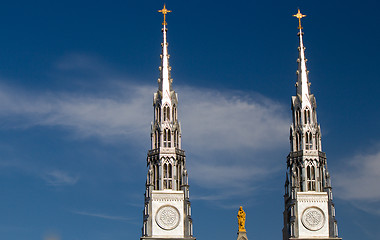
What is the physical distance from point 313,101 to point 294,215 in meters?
14.9

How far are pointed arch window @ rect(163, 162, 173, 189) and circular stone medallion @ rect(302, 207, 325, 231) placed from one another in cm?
1632

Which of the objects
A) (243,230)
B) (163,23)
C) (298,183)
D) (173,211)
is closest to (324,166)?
(298,183)

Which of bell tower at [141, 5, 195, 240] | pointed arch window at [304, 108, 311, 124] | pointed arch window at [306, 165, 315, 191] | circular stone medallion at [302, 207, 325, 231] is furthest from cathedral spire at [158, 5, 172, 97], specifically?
circular stone medallion at [302, 207, 325, 231]

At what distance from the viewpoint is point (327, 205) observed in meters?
106

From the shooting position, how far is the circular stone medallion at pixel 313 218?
105m

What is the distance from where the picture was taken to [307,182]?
107125 millimetres

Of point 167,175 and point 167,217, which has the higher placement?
point 167,175

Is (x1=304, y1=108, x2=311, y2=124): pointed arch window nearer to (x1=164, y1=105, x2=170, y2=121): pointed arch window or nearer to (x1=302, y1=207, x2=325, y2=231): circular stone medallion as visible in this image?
(x1=302, y1=207, x2=325, y2=231): circular stone medallion

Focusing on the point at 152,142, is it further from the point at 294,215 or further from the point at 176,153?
the point at 294,215

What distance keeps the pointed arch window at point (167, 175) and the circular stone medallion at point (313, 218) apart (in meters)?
16.3

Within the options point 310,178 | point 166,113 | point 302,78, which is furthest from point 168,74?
point 310,178

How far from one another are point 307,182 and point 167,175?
16857 millimetres

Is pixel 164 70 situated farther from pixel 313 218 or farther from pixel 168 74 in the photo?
pixel 313 218

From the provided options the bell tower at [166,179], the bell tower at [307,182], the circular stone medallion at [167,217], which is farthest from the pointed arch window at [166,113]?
the bell tower at [307,182]
